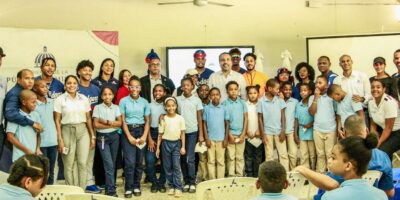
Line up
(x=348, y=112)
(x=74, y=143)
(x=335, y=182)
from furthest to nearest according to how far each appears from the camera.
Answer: (x=348, y=112) < (x=74, y=143) < (x=335, y=182)

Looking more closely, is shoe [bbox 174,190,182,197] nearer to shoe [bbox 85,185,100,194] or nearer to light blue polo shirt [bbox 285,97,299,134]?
shoe [bbox 85,185,100,194]

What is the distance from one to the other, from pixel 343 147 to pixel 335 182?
11.7 inches

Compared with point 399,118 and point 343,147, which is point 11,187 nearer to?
point 343,147

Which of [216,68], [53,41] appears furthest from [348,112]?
[53,41]

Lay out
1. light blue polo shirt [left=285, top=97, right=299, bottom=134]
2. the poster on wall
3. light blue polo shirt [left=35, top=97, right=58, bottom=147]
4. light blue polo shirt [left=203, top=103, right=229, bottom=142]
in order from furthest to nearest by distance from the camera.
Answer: the poster on wall
light blue polo shirt [left=285, top=97, right=299, bottom=134]
light blue polo shirt [left=203, top=103, right=229, bottom=142]
light blue polo shirt [left=35, top=97, right=58, bottom=147]

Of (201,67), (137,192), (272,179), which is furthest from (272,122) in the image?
(272,179)

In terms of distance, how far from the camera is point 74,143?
15.1 ft

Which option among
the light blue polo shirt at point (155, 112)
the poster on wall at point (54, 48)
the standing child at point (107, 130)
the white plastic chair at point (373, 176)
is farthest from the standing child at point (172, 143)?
the white plastic chair at point (373, 176)

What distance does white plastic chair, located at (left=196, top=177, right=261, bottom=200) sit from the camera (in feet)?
9.04

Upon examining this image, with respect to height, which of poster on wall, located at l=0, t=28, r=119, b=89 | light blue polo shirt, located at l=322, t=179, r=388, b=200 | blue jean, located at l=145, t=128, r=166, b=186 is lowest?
blue jean, located at l=145, t=128, r=166, b=186

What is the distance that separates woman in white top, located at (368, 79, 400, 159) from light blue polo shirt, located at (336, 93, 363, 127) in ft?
0.71

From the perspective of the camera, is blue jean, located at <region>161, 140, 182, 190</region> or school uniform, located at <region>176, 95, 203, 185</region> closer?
blue jean, located at <region>161, 140, 182, 190</region>

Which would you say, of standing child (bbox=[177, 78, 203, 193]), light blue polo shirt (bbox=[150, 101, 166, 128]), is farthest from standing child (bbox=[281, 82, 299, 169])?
light blue polo shirt (bbox=[150, 101, 166, 128])

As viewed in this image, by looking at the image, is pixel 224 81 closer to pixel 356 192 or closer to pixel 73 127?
pixel 73 127
